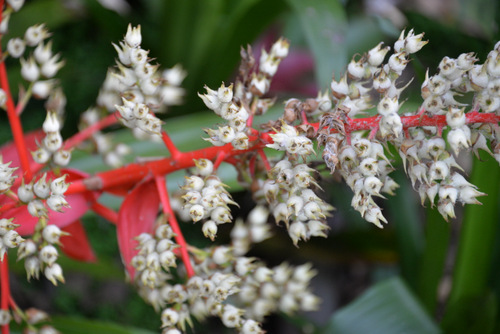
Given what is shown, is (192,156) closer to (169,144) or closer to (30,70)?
(169,144)

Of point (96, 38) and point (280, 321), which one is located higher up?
point (96, 38)

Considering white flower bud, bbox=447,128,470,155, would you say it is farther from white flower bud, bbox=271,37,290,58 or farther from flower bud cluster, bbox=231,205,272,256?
flower bud cluster, bbox=231,205,272,256

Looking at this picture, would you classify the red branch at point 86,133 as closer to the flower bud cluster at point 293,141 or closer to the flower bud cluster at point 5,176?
the flower bud cluster at point 5,176

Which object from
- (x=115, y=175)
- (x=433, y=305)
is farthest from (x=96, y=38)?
(x=433, y=305)

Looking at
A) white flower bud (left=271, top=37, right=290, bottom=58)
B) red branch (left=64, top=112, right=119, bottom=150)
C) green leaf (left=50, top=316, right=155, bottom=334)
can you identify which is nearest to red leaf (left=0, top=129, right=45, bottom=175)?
red branch (left=64, top=112, right=119, bottom=150)

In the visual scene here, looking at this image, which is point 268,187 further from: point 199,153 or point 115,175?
point 115,175

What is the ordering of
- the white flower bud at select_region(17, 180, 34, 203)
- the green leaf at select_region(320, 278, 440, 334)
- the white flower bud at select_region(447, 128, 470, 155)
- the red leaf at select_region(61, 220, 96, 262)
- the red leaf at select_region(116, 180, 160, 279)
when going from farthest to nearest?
1. the green leaf at select_region(320, 278, 440, 334)
2. the red leaf at select_region(61, 220, 96, 262)
3. the red leaf at select_region(116, 180, 160, 279)
4. the white flower bud at select_region(17, 180, 34, 203)
5. the white flower bud at select_region(447, 128, 470, 155)
